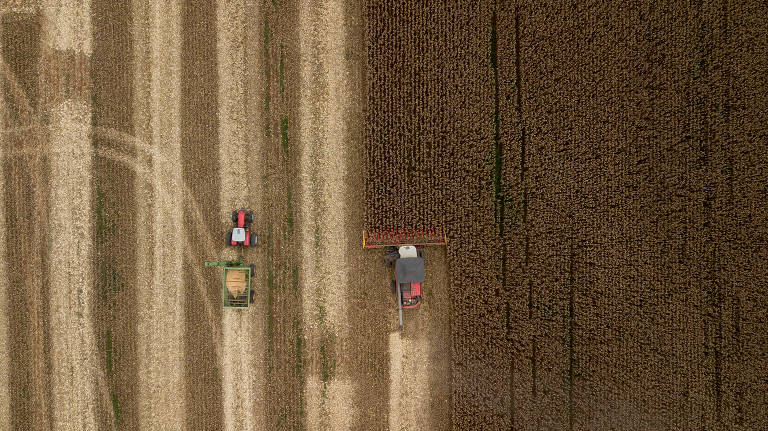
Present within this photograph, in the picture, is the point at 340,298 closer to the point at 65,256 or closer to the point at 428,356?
the point at 428,356

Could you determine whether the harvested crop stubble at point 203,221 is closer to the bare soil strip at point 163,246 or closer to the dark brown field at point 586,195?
the bare soil strip at point 163,246

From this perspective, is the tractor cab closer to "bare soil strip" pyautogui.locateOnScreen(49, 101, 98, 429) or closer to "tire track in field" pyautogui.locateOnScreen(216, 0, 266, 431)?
→ "tire track in field" pyautogui.locateOnScreen(216, 0, 266, 431)

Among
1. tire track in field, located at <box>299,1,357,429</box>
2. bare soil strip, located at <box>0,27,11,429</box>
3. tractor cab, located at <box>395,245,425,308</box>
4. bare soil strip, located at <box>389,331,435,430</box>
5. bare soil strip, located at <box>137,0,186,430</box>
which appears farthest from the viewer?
bare soil strip, located at <box>389,331,435,430</box>

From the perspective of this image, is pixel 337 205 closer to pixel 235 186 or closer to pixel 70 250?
pixel 235 186

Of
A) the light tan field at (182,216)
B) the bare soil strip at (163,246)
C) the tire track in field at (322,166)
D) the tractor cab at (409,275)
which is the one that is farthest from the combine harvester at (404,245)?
the bare soil strip at (163,246)

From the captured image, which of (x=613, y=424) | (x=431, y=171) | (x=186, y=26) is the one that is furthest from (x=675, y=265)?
(x=186, y=26)

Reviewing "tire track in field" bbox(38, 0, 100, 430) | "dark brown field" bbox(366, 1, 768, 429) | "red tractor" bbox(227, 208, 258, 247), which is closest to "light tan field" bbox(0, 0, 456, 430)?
"tire track in field" bbox(38, 0, 100, 430)
